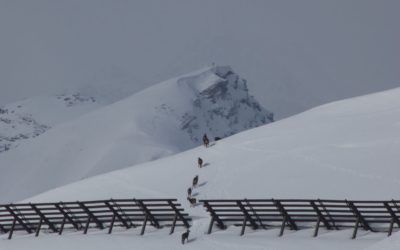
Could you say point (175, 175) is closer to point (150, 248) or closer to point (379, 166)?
point (379, 166)

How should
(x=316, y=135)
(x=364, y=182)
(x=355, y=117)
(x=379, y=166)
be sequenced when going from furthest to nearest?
1. (x=355, y=117)
2. (x=316, y=135)
3. (x=379, y=166)
4. (x=364, y=182)

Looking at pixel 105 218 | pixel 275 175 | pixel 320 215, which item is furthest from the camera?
pixel 275 175

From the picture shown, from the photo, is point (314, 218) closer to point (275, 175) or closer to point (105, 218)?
point (105, 218)

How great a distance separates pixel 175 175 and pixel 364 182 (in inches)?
554

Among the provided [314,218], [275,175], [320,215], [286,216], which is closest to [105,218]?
[286,216]

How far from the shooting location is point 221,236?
136ft

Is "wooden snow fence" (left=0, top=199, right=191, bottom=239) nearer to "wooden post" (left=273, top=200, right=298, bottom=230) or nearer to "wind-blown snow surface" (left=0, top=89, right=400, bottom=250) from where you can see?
"wind-blown snow surface" (left=0, top=89, right=400, bottom=250)

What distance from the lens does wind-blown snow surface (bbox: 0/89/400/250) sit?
4134 centimetres

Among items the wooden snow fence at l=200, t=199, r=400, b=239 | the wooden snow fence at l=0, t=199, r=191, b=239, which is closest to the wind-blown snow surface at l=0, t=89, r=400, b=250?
the wooden snow fence at l=200, t=199, r=400, b=239

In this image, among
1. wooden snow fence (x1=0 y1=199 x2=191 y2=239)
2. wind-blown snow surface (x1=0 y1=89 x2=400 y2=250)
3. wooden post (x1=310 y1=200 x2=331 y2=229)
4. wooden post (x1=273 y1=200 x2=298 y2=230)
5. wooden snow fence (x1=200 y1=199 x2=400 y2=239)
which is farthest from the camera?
wooden snow fence (x1=0 y1=199 x2=191 y2=239)

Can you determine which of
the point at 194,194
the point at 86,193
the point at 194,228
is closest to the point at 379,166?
the point at 194,194

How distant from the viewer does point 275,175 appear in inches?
2143

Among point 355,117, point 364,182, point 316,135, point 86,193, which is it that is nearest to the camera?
point 364,182

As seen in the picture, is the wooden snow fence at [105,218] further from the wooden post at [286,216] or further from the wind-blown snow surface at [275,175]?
the wooden post at [286,216]
